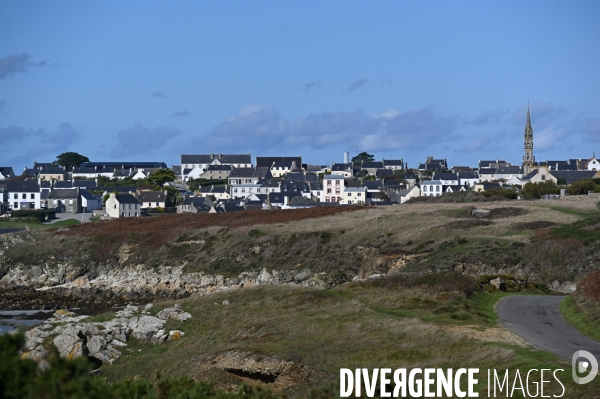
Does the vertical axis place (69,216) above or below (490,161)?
below

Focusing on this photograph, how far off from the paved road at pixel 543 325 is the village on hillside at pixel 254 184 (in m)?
53.8

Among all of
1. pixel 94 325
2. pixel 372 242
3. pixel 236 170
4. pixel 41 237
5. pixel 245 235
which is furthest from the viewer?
pixel 236 170

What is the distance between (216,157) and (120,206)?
66353 mm

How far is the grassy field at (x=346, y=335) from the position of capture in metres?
21.5

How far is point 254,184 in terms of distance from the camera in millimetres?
131625

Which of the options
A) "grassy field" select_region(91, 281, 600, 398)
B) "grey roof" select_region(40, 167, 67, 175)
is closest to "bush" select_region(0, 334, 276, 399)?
"grassy field" select_region(91, 281, 600, 398)

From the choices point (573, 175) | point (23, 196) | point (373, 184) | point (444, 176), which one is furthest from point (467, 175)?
point (23, 196)

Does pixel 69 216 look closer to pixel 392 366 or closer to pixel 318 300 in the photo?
pixel 318 300

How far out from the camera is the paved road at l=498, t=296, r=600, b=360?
2259cm

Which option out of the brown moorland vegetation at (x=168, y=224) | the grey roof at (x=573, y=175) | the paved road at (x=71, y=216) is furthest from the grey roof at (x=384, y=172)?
the brown moorland vegetation at (x=168, y=224)

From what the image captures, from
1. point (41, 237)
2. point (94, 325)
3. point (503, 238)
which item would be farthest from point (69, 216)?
point (94, 325)

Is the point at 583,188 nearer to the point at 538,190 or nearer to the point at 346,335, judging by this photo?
the point at 538,190

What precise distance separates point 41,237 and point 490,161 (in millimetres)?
108005

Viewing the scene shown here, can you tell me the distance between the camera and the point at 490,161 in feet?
526
